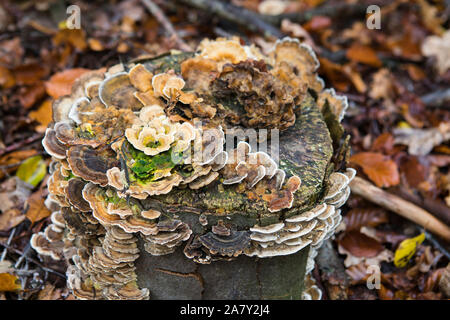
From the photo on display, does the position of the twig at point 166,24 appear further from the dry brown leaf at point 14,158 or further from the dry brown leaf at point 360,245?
the dry brown leaf at point 360,245

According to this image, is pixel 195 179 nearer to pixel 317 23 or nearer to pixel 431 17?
pixel 317 23

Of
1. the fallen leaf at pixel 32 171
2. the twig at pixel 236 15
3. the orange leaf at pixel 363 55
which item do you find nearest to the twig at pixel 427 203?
the orange leaf at pixel 363 55

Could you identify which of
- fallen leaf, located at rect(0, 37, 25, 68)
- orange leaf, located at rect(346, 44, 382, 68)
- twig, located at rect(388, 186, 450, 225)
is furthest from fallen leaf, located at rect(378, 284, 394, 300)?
fallen leaf, located at rect(0, 37, 25, 68)

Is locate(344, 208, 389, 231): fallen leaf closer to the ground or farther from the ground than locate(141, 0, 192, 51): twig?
closer to the ground

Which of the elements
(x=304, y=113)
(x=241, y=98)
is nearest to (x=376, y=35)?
(x=304, y=113)

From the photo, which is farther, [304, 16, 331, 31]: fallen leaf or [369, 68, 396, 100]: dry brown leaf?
[304, 16, 331, 31]: fallen leaf

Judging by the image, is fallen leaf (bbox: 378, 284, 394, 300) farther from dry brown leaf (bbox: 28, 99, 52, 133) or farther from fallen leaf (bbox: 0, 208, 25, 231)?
dry brown leaf (bbox: 28, 99, 52, 133)

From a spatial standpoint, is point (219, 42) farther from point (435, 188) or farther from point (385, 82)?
point (385, 82)
